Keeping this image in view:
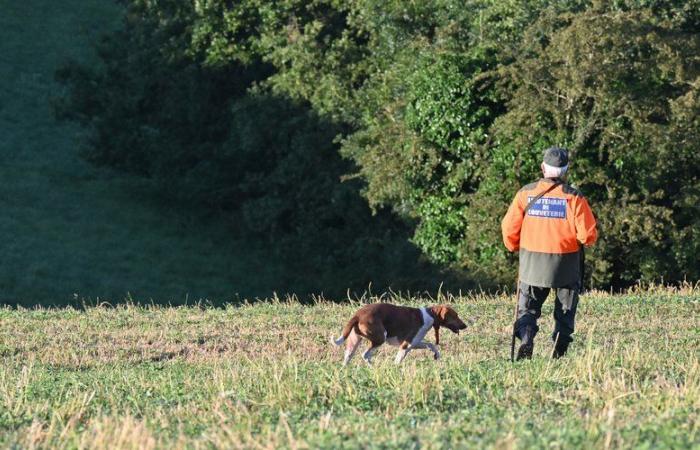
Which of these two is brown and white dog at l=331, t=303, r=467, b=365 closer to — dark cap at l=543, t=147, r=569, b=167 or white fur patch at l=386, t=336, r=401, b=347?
white fur patch at l=386, t=336, r=401, b=347

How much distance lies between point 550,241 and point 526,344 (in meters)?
0.90

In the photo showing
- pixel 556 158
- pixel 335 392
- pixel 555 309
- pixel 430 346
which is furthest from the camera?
pixel 430 346

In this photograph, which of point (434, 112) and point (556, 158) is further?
point (434, 112)

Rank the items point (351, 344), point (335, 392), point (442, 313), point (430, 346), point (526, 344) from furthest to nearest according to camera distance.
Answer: point (442, 313) < point (430, 346) < point (351, 344) < point (526, 344) < point (335, 392)

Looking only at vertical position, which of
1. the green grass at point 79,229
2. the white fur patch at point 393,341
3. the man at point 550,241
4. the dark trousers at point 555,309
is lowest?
the green grass at point 79,229

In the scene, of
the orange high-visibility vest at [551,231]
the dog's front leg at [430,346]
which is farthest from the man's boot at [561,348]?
the dog's front leg at [430,346]

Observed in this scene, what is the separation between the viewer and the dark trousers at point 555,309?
11.0 metres

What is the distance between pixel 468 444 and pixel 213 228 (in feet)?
101

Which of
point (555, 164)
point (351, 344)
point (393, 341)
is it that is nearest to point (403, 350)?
point (393, 341)

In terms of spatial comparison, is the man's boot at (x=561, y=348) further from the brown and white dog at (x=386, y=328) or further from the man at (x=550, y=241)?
the brown and white dog at (x=386, y=328)

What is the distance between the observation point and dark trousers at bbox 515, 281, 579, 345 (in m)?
11.0

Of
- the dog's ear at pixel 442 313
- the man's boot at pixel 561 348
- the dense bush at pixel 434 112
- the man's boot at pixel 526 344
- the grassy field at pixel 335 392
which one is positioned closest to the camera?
the grassy field at pixel 335 392

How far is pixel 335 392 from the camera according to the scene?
8383mm

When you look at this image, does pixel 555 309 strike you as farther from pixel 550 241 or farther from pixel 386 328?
pixel 386 328
